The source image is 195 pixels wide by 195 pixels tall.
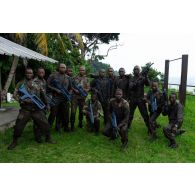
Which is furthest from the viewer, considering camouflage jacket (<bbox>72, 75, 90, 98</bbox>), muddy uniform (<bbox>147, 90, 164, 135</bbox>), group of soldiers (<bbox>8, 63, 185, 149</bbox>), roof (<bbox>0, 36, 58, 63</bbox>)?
roof (<bbox>0, 36, 58, 63</bbox>)

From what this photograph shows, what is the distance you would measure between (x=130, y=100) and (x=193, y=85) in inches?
350

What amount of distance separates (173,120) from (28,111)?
3.64 m

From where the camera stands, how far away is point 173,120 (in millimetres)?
7965

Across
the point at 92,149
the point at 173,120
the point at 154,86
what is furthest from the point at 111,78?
the point at 92,149

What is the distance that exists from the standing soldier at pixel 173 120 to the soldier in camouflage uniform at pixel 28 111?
2.99 m

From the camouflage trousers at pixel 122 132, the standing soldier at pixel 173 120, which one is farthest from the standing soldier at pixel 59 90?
the standing soldier at pixel 173 120

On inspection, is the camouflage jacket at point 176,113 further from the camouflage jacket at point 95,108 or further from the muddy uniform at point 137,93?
the camouflage jacket at point 95,108

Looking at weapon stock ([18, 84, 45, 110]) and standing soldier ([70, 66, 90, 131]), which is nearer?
weapon stock ([18, 84, 45, 110])

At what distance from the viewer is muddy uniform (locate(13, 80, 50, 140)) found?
7027 millimetres

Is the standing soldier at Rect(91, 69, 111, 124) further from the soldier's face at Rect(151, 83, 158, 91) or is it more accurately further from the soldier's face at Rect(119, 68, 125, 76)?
the soldier's face at Rect(151, 83, 158, 91)

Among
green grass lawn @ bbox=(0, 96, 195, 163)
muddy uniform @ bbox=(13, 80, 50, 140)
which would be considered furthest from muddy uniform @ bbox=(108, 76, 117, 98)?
muddy uniform @ bbox=(13, 80, 50, 140)

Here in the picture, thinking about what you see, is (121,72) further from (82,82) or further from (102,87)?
(82,82)

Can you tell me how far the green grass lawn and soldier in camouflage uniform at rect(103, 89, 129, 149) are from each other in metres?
0.30

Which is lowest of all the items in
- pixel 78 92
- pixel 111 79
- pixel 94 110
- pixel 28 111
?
pixel 94 110
